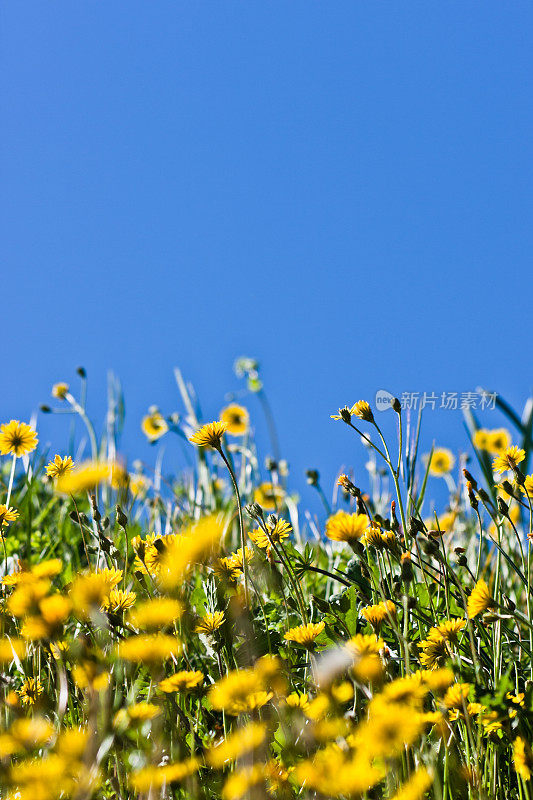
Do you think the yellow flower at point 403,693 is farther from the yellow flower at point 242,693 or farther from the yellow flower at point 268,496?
the yellow flower at point 268,496

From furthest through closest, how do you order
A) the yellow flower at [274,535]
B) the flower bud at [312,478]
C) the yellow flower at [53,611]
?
the flower bud at [312,478] → the yellow flower at [274,535] → the yellow flower at [53,611]

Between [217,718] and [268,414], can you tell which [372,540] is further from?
[268,414]

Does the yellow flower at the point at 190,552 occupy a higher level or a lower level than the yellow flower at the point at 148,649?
higher

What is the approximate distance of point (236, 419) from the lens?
3605mm

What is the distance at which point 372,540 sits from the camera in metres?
1.38

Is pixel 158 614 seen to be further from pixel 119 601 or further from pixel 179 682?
pixel 119 601

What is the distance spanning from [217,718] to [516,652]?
714 millimetres

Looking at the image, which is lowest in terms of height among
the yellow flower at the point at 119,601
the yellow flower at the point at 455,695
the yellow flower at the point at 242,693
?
the yellow flower at the point at 455,695

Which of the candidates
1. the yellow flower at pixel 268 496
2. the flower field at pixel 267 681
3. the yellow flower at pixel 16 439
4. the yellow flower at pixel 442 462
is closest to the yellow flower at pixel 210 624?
the flower field at pixel 267 681

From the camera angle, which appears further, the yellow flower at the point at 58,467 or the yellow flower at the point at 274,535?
the yellow flower at the point at 58,467

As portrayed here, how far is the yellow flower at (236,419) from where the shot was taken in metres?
3.60

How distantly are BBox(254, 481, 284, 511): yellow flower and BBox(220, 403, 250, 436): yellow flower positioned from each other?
50 cm

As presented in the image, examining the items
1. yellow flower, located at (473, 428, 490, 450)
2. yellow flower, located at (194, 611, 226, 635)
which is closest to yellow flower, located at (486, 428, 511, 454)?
yellow flower, located at (473, 428, 490, 450)

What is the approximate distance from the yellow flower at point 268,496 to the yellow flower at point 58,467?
102cm
